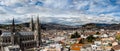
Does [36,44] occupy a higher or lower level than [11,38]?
lower

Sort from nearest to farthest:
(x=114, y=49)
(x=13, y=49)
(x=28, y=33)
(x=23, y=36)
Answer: (x=13, y=49)
(x=114, y=49)
(x=23, y=36)
(x=28, y=33)

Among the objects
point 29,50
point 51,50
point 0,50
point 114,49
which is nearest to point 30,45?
point 29,50

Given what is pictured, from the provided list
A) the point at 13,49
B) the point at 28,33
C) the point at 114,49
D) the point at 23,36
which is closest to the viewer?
the point at 13,49

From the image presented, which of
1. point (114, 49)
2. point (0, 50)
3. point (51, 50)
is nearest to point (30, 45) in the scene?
point (0, 50)

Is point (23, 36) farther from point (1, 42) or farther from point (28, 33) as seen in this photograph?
point (1, 42)

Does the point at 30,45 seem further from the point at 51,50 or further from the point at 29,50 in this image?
the point at 51,50

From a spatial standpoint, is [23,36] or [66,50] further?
[23,36]
